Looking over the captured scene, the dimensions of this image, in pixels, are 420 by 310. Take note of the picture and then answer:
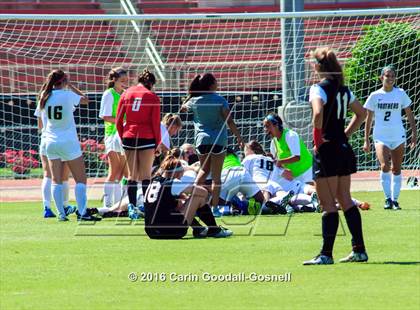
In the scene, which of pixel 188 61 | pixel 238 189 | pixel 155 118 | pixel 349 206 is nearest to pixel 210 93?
pixel 155 118

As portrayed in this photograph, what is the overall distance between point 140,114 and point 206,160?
1.23 metres

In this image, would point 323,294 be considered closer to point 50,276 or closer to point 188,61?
point 50,276

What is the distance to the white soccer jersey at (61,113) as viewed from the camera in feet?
46.5

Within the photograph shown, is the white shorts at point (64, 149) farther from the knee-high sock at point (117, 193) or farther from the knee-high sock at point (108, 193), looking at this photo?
the knee-high sock at point (117, 193)

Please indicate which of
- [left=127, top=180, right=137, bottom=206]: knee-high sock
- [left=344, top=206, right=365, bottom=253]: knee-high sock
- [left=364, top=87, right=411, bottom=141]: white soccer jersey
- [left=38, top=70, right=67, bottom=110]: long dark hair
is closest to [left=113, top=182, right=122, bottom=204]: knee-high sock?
[left=127, top=180, right=137, bottom=206]: knee-high sock

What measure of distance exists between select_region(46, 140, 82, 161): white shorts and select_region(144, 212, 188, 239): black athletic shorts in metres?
2.39

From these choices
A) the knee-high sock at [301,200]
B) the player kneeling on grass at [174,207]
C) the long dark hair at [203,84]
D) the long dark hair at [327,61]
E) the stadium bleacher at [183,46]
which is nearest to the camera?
the long dark hair at [327,61]

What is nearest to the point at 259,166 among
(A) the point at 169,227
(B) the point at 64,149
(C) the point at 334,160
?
(B) the point at 64,149

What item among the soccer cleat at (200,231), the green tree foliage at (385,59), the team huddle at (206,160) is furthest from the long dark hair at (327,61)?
the green tree foliage at (385,59)

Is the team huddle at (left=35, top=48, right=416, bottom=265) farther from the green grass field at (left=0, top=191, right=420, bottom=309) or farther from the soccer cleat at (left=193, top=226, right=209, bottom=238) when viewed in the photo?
the green grass field at (left=0, top=191, right=420, bottom=309)

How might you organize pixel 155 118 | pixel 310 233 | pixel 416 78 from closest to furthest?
pixel 310 233 < pixel 155 118 < pixel 416 78

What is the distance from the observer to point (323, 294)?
336 inches

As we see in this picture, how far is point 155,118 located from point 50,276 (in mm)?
4645

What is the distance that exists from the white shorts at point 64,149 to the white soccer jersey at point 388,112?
4419 mm
